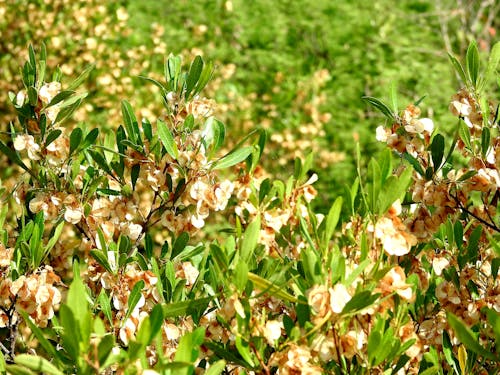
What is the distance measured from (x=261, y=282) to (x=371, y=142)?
441cm

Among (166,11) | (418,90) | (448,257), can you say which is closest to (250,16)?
(166,11)

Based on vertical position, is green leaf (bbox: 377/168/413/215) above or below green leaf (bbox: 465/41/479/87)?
below

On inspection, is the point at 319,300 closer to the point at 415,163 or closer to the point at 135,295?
the point at 135,295

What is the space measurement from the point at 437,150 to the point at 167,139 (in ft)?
1.72

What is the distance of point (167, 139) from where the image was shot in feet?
4.84

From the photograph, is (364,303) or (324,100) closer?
(364,303)

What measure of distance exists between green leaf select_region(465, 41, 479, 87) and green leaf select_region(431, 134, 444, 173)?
0.51 ft

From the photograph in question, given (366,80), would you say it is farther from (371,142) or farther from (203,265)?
(203,265)

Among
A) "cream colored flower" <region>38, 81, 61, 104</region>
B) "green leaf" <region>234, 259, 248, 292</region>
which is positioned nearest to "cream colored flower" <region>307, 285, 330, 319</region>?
"green leaf" <region>234, 259, 248, 292</region>

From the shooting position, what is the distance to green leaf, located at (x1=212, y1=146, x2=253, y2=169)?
4.99 feet

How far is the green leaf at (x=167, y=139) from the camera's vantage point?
57.5 inches

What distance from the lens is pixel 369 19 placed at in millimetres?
6863

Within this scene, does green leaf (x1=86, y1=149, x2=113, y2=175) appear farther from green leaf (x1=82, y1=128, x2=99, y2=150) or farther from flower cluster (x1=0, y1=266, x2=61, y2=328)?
flower cluster (x1=0, y1=266, x2=61, y2=328)

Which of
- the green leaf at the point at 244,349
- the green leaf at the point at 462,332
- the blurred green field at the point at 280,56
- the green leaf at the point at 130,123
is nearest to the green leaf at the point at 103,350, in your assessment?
the green leaf at the point at 244,349
